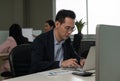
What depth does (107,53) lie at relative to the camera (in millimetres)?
1151

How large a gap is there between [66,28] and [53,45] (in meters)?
0.20

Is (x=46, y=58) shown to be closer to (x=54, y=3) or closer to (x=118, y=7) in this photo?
(x=118, y=7)

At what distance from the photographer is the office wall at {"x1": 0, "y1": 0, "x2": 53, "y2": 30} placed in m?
7.51

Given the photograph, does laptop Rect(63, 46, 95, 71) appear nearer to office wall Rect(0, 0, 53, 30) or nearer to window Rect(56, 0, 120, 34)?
window Rect(56, 0, 120, 34)

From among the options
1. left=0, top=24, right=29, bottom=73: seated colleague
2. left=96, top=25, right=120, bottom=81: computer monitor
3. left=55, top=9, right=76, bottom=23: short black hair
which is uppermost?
left=55, top=9, right=76, bottom=23: short black hair

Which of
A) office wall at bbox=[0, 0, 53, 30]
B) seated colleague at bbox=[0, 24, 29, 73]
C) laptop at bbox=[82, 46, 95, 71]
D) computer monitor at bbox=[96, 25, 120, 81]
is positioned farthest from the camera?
office wall at bbox=[0, 0, 53, 30]

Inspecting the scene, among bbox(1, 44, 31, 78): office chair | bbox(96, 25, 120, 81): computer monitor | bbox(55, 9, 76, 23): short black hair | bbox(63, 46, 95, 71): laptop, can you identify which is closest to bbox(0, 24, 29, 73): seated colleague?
bbox(1, 44, 31, 78): office chair

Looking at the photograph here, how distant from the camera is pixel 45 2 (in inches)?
289

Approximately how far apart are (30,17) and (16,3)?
0.59m

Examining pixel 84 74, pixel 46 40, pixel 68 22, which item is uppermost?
pixel 68 22

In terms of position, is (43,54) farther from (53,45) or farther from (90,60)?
(90,60)

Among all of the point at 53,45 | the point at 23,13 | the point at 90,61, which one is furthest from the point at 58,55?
the point at 23,13

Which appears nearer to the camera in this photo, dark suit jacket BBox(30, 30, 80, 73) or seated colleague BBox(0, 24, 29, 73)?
dark suit jacket BBox(30, 30, 80, 73)

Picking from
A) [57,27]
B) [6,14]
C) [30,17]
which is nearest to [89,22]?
[30,17]
